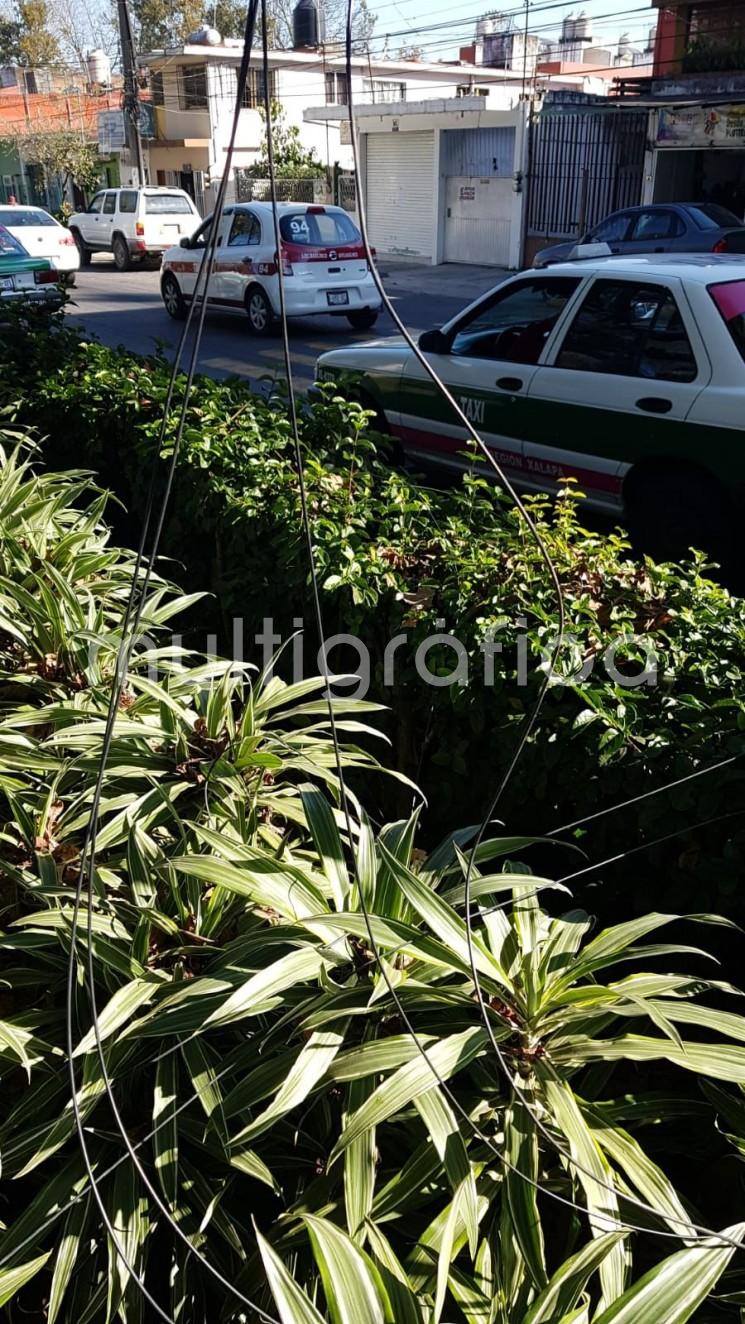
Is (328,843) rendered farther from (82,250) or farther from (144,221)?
(82,250)

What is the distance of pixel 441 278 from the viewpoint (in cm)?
2314

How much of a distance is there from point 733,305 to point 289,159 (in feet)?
91.6

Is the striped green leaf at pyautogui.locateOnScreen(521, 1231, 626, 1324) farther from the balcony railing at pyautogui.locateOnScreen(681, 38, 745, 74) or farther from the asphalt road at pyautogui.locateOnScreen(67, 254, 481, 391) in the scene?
the balcony railing at pyautogui.locateOnScreen(681, 38, 745, 74)

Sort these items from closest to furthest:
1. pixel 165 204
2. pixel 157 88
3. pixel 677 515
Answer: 1. pixel 677 515
2. pixel 165 204
3. pixel 157 88

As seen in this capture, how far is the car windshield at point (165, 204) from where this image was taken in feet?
80.5

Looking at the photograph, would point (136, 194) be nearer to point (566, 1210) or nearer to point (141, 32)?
point (566, 1210)

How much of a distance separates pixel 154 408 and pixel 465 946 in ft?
13.0

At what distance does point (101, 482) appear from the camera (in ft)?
19.6

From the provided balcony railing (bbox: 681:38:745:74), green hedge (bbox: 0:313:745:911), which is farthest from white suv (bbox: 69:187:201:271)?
green hedge (bbox: 0:313:745:911)

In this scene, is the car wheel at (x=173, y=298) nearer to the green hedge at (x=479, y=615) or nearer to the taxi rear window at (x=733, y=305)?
the taxi rear window at (x=733, y=305)

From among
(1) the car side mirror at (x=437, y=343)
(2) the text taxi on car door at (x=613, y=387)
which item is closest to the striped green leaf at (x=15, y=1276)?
(2) the text taxi on car door at (x=613, y=387)

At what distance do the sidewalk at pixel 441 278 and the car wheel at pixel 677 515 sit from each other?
14451mm

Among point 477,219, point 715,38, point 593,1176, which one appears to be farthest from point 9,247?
point 593,1176

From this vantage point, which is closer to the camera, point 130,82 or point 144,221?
point 144,221
